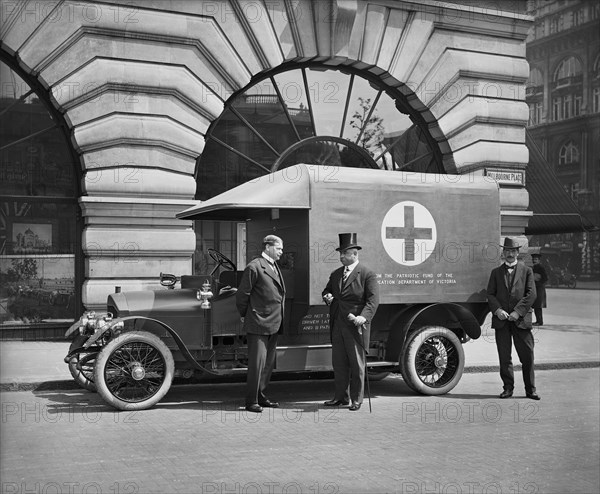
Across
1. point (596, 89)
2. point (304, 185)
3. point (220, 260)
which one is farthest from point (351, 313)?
point (596, 89)

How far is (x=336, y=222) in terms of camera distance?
8.45 meters

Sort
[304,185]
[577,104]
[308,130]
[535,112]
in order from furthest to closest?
[308,130], [304,185], [535,112], [577,104]

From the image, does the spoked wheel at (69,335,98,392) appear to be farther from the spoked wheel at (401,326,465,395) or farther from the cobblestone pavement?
the spoked wheel at (401,326,465,395)

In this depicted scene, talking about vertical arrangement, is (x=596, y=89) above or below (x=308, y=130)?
below

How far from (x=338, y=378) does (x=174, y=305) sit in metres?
1.98

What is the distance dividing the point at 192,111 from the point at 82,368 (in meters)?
5.93

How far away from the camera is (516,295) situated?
8711 mm

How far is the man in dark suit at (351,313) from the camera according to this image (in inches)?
315

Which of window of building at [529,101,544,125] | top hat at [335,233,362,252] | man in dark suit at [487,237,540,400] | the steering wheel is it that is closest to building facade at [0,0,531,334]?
the steering wheel

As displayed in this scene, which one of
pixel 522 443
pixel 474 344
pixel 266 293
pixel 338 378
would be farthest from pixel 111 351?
pixel 474 344

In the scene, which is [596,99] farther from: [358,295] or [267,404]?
[267,404]

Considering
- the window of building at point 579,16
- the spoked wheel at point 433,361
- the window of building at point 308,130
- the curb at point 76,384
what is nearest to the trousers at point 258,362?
the spoked wheel at point 433,361

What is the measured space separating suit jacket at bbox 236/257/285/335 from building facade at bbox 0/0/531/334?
5014 mm

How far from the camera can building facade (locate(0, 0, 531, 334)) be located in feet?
39.9
